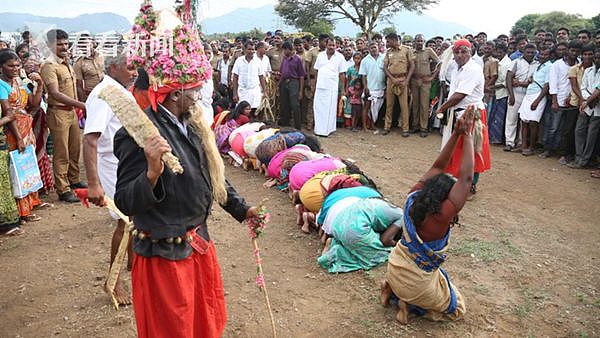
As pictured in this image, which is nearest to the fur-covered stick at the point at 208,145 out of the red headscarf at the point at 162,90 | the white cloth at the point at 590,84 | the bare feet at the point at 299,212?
the red headscarf at the point at 162,90

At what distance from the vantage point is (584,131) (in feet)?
23.5

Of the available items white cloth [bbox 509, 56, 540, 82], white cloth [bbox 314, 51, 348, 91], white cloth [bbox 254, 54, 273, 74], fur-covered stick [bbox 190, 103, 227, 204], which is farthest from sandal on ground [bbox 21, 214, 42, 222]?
white cloth [bbox 509, 56, 540, 82]

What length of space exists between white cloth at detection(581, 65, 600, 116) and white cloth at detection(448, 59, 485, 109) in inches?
91.6

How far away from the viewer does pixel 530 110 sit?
786 cm

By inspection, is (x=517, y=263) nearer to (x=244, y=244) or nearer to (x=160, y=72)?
(x=244, y=244)

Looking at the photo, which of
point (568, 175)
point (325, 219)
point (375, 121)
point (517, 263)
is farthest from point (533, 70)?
point (325, 219)

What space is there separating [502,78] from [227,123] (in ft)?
16.4

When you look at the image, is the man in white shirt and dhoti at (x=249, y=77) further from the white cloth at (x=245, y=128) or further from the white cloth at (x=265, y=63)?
the white cloth at (x=245, y=128)

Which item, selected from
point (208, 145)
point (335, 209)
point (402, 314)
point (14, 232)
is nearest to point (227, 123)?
point (14, 232)

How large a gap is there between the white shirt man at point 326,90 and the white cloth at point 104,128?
6.35 metres

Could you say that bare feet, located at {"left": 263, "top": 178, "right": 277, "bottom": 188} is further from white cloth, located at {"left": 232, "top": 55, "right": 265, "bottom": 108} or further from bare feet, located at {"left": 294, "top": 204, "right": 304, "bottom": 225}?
white cloth, located at {"left": 232, "top": 55, "right": 265, "bottom": 108}

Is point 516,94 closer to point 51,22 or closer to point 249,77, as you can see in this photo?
point 249,77

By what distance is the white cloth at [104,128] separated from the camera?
3.23m

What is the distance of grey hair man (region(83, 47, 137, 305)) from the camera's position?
308 cm
